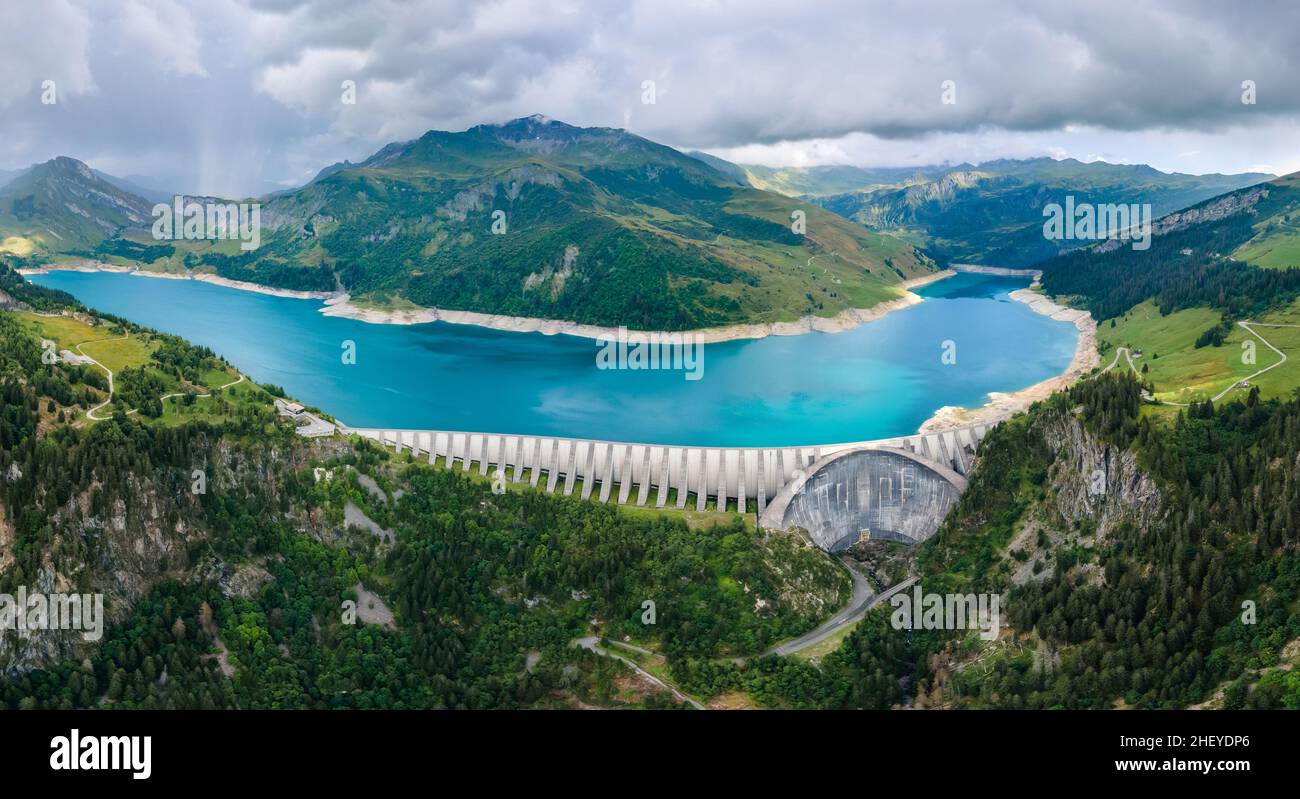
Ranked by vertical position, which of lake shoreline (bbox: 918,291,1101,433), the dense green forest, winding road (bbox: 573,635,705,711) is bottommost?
winding road (bbox: 573,635,705,711)

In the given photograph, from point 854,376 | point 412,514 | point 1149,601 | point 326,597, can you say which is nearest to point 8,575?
point 326,597

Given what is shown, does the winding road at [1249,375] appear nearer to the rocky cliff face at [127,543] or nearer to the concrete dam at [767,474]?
the concrete dam at [767,474]

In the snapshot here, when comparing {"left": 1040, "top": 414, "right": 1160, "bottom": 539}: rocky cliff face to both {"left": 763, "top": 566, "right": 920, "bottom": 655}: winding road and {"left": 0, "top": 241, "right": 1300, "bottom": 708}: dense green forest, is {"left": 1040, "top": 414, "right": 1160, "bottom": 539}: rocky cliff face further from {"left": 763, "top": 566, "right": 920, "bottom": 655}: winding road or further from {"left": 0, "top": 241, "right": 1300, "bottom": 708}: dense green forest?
{"left": 763, "top": 566, "right": 920, "bottom": 655}: winding road

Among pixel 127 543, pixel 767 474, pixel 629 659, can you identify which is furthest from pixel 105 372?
pixel 767 474

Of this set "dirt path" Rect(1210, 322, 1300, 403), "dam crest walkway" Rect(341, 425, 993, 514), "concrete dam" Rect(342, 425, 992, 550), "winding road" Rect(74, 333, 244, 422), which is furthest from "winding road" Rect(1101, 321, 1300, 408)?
"winding road" Rect(74, 333, 244, 422)

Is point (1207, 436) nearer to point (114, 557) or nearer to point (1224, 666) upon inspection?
point (1224, 666)
